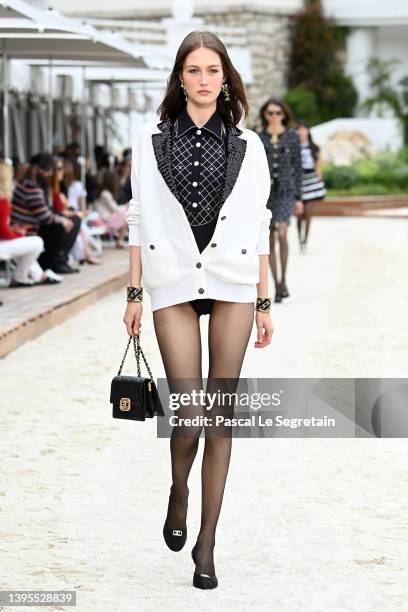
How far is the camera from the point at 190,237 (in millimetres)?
4680

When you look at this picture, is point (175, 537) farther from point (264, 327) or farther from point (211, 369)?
point (264, 327)

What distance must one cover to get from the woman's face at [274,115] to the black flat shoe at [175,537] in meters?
7.77

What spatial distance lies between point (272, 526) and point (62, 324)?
6.34 m

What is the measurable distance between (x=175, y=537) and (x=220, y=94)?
1415mm

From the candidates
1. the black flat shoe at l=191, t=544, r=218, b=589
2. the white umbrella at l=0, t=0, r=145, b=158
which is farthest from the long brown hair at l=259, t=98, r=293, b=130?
the black flat shoe at l=191, t=544, r=218, b=589

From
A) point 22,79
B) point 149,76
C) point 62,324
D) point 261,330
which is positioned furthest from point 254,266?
point 149,76

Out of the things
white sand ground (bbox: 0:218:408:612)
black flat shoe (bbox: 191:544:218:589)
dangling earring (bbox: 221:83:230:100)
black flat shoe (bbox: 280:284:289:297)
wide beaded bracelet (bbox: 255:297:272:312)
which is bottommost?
black flat shoe (bbox: 280:284:289:297)

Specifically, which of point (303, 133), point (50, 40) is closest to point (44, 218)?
point (50, 40)

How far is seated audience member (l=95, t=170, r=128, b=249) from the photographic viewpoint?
60.2ft

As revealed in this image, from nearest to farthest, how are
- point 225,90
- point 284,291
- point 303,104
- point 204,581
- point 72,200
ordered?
point 204,581 → point 225,90 → point 284,291 → point 72,200 → point 303,104

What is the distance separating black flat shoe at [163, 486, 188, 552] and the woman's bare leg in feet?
0.52

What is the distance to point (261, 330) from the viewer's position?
16.0 ft

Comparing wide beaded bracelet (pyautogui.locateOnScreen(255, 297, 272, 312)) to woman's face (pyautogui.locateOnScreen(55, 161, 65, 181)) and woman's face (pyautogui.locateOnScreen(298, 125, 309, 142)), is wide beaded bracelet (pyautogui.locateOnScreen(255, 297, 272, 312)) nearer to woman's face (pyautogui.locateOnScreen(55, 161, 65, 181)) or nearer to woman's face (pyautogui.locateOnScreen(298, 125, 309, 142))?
woman's face (pyautogui.locateOnScreen(55, 161, 65, 181))

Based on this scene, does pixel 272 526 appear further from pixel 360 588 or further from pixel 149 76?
pixel 149 76
